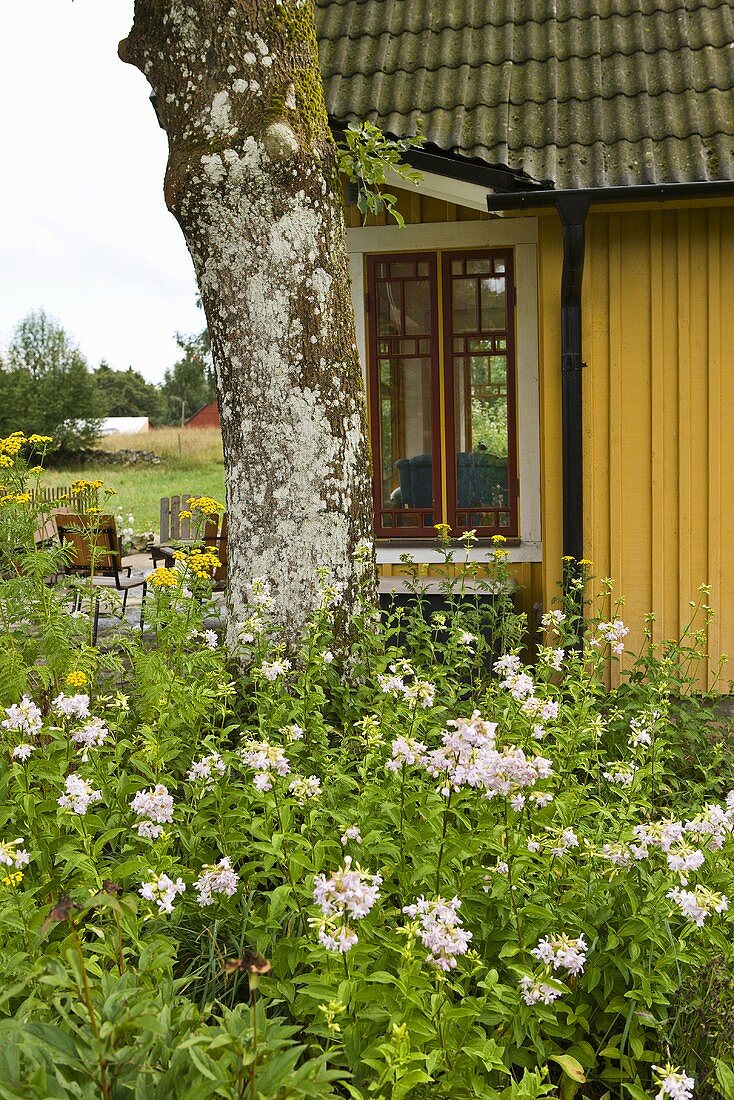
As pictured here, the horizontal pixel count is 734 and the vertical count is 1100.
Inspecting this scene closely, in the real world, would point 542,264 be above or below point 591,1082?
above

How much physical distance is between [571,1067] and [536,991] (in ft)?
0.87

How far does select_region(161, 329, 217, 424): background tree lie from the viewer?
129 feet

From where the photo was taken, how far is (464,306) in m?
6.61

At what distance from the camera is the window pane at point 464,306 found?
6.60m

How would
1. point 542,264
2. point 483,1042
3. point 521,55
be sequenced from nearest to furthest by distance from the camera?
point 483,1042
point 542,264
point 521,55

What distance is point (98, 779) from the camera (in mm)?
3039

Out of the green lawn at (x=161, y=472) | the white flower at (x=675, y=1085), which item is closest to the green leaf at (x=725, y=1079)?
the white flower at (x=675, y=1085)

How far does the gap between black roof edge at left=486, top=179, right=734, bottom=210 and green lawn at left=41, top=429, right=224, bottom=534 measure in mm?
17277

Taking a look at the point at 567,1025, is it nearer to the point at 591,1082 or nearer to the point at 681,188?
the point at 591,1082

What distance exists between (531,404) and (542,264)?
0.90m

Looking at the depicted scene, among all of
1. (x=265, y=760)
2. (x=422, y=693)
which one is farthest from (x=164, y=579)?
(x=265, y=760)

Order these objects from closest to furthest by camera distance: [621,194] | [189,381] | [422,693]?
[422,693]
[621,194]
[189,381]

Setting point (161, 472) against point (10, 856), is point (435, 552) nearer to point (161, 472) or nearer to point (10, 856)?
point (10, 856)

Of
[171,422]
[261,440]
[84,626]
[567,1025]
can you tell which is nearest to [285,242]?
[261,440]
